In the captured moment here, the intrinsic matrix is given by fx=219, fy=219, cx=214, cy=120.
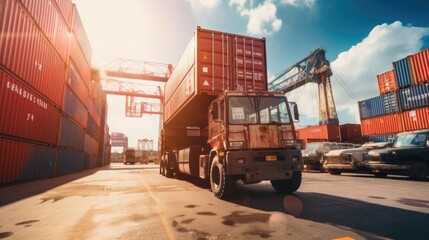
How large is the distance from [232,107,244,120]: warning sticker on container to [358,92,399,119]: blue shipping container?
18073 millimetres

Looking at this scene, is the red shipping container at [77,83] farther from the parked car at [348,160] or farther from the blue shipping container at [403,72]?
the blue shipping container at [403,72]

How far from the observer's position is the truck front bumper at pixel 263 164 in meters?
5.57

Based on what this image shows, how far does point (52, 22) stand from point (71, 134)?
8395mm

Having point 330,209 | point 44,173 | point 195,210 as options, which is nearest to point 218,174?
point 195,210

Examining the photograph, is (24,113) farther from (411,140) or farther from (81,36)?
(411,140)

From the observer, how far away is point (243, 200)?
19.1ft

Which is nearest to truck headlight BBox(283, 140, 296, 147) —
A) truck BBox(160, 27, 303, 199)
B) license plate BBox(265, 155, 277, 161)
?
truck BBox(160, 27, 303, 199)

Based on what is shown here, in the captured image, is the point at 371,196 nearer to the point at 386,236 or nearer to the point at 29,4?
the point at 386,236

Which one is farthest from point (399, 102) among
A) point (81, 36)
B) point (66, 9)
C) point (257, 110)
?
point (81, 36)

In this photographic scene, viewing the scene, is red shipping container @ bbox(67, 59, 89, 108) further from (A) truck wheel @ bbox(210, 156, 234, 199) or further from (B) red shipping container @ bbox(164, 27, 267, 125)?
(A) truck wheel @ bbox(210, 156, 234, 199)

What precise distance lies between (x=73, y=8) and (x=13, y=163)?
13311 millimetres

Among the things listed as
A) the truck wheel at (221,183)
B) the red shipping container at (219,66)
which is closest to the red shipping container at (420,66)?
the red shipping container at (219,66)

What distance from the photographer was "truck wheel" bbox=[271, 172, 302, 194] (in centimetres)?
635

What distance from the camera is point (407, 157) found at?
9406mm
